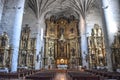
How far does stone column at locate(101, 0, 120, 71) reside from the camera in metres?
14.7

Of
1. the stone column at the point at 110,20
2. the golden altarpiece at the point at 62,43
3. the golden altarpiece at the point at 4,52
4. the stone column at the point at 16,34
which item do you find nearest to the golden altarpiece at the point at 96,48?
the golden altarpiece at the point at 62,43

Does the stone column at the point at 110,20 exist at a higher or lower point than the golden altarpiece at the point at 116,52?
higher

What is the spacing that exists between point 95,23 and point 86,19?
1732 mm

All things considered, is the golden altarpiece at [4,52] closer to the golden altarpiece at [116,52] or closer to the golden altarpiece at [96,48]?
the golden altarpiece at [116,52]

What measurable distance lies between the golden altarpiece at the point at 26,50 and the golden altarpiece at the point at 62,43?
20.0 ft

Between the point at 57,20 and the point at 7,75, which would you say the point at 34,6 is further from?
the point at 7,75

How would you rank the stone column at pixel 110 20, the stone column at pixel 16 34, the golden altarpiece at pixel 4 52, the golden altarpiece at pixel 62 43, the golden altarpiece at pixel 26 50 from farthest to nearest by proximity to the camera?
the golden altarpiece at pixel 62 43, the golden altarpiece at pixel 26 50, the stone column at pixel 16 34, the stone column at pixel 110 20, the golden altarpiece at pixel 4 52

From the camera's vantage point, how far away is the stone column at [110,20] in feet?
48.4

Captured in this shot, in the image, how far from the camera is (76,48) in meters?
30.0

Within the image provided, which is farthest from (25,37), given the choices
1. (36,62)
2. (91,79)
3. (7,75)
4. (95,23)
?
(91,79)

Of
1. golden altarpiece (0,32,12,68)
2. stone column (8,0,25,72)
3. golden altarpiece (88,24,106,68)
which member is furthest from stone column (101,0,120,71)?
golden altarpiece (0,32,12,68)

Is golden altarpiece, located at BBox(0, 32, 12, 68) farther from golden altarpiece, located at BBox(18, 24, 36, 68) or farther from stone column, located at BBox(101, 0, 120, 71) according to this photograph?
stone column, located at BBox(101, 0, 120, 71)

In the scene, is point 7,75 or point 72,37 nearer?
point 7,75

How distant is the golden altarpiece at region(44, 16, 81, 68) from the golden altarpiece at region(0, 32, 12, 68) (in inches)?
557
